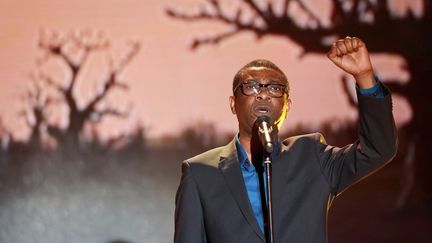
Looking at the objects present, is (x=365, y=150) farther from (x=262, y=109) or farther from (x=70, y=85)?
(x=70, y=85)

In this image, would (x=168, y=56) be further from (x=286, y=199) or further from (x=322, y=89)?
(x=286, y=199)

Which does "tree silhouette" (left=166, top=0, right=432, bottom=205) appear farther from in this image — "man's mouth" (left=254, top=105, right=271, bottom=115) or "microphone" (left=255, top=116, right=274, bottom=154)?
"microphone" (left=255, top=116, right=274, bottom=154)

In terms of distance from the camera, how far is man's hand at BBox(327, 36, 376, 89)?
82.6 inches

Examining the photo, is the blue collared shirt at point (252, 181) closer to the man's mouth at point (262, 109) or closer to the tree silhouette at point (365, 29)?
the man's mouth at point (262, 109)

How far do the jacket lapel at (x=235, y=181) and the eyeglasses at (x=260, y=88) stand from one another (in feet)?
0.67

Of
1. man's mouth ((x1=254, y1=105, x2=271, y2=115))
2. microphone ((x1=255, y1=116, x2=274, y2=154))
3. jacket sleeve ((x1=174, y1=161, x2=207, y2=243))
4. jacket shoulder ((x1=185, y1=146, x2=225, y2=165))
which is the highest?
man's mouth ((x1=254, y1=105, x2=271, y2=115))

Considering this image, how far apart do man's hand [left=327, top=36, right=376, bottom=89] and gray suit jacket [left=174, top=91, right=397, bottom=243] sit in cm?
6

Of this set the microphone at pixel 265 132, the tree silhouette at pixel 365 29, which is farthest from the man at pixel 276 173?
the tree silhouette at pixel 365 29

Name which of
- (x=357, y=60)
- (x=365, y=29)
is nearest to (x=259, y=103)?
(x=357, y=60)

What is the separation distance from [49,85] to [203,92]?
0.89m

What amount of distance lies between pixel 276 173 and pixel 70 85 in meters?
2.16

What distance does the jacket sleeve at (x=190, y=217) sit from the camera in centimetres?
234

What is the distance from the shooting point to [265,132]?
1.95 metres

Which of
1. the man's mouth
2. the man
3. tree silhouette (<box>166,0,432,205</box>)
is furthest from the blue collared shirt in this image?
tree silhouette (<box>166,0,432,205</box>)
